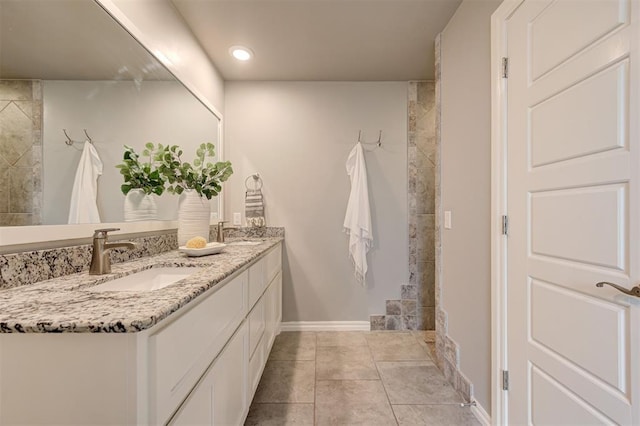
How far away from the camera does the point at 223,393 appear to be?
3.48 ft

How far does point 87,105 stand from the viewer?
3.78 ft

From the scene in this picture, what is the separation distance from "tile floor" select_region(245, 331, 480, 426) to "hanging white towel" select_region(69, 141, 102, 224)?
1.34 metres

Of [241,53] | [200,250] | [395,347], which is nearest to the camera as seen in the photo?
[200,250]

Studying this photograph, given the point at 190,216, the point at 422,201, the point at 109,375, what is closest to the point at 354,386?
the point at 190,216

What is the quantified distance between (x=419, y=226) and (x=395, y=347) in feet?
3.77

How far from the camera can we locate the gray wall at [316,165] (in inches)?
108

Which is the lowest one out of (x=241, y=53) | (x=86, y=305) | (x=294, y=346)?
(x=294, y=346)
